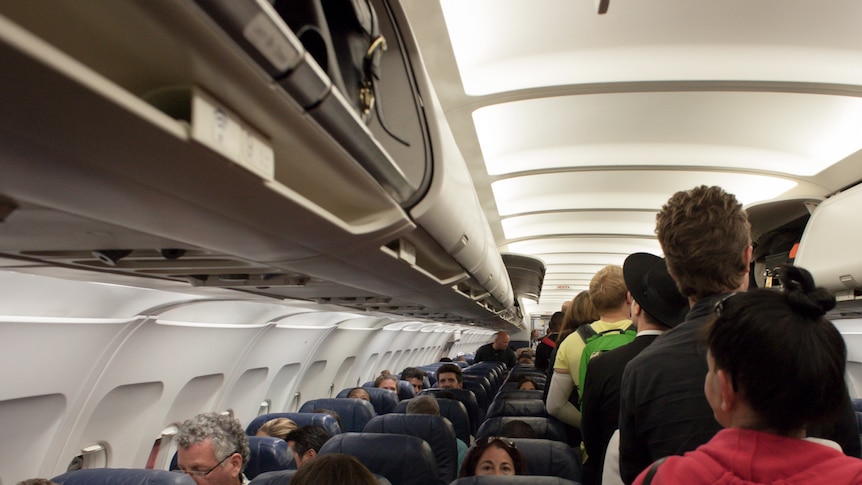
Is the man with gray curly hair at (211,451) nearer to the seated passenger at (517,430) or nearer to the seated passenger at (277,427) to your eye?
the seated passenger at (277,427)

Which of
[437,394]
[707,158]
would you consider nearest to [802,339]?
[707,158]

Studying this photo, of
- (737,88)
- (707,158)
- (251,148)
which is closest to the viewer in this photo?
(251,148)

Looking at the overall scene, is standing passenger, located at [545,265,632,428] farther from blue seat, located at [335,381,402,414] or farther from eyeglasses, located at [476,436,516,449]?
blue seat, located at [335,381,402,414]

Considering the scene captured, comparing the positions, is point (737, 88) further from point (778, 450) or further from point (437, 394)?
point (437, 394)

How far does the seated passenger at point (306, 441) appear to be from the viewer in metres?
4.75

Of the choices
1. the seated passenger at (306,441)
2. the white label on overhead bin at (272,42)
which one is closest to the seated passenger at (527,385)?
the seated passenger at (306,441)

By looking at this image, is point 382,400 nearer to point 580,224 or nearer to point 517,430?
Answer: point 580,224

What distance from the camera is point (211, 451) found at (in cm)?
356

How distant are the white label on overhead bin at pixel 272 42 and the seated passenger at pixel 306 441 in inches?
172

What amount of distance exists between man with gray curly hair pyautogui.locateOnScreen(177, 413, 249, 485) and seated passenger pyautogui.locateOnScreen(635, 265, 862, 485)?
3.15m

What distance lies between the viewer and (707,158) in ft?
15.4

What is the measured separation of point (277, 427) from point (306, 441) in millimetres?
447

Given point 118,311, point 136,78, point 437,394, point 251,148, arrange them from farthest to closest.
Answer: point 437,394, point 118,311, point 251,148, point 136,78

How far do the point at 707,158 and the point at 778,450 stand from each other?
4.13m
